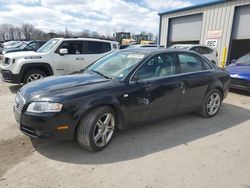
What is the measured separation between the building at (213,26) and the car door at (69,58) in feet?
30.7

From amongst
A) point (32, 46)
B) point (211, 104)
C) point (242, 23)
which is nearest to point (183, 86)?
point (211, 104)

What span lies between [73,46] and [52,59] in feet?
3.15

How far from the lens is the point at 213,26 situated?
14430 mm

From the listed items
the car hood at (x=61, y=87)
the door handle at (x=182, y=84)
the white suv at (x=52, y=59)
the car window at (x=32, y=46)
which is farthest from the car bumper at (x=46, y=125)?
the car window at (x=32, y=46)

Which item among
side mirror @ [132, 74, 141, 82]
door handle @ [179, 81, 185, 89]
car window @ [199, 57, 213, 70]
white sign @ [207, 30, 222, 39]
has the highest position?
white sign @ [207, 30, 222, 39]

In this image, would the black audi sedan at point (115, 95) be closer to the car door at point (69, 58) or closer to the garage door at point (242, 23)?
the car door at point (69, 58)

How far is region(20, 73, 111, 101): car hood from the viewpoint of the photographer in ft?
10.7

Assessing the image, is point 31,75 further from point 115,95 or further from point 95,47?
point 115,95

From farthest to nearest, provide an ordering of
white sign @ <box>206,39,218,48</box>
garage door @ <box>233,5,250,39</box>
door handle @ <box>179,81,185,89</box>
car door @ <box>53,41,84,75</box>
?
white sign @ <box>206,39,218,48</box>
garage door @ <box>233,5,250,39</box>
car door @ <box>53,41,84,75</box>
door handle @ <box>179,81,185,89</box>

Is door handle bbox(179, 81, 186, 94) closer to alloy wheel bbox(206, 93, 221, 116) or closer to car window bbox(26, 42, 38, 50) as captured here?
alloy wheel bbox(206, 93, 221, 116)

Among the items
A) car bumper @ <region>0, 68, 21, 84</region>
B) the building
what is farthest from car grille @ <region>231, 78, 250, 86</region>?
car bumper @ <region>0, 68, 21, 84</region>

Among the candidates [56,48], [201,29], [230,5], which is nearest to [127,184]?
[56,48]

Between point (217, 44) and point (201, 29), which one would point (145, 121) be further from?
point (201, 29)

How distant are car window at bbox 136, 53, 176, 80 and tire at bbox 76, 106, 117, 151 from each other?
0.91 m
